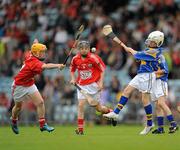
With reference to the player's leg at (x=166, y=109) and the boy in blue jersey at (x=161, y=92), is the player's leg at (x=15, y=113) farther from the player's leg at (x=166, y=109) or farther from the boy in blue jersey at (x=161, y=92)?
the player's leg at (x=166, y=109)

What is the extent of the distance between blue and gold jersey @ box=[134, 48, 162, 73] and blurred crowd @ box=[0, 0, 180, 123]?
683 cm

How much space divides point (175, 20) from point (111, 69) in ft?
8.41

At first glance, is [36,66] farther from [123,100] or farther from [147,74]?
[147,74]

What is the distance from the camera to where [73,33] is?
25.7 metres

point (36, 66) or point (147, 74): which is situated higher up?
point (36, 66)

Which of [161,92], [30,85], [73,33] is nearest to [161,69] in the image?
[161,92]

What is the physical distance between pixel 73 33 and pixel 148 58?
1008 cm

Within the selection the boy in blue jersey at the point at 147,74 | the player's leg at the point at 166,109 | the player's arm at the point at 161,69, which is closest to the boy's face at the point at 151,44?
the boy in blue jersey at the point at 147,74

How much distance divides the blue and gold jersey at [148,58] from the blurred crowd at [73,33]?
6.83 m

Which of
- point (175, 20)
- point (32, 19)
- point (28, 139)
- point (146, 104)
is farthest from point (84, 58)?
point (32, 19)

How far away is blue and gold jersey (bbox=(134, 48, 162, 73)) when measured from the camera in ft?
51.9

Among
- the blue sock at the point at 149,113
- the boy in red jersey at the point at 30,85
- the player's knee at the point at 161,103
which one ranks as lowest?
the blue sock at the point at 149,113

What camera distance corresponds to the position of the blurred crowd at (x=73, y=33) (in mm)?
23328

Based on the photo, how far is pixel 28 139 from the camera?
1470 centimetres
